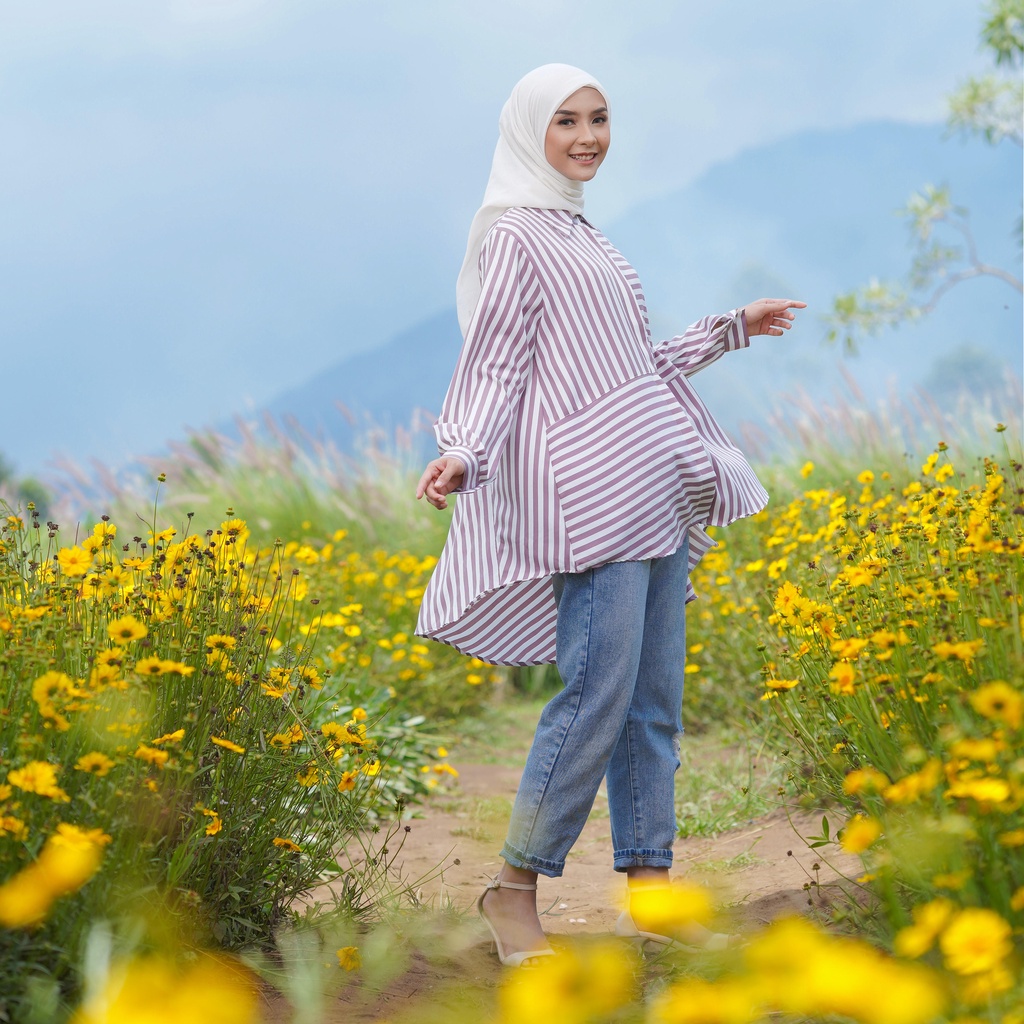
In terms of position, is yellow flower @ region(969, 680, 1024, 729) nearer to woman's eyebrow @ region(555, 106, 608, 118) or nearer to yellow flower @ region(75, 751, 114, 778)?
yellow flower @ region(75, 751, 114, 778)

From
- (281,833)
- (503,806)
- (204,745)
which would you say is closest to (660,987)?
(281,833)

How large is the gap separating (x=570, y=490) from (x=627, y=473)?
119 mm

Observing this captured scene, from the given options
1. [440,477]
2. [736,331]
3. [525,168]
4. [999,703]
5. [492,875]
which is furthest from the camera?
[492,875]

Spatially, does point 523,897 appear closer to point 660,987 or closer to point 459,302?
point 660,987

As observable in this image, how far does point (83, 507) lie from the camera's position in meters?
7.62

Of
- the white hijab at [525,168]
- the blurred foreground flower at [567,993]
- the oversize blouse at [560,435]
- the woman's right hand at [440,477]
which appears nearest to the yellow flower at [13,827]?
the blurred foreground flower at [567,993]

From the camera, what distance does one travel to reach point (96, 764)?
1614 millimetres

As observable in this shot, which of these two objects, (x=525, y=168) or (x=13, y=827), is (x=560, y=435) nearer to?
(x=525, y=168)

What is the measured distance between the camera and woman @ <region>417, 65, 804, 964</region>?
7.52 feet

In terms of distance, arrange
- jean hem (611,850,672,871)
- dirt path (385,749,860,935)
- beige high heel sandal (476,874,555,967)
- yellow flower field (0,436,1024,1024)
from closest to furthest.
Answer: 1. yellow flower field (0,436,1024,1024)
2. beige high heel sandal (476,874,555,967)
3. jean hem (611,850,672,871)
4. dirt path (385,749,860,935)

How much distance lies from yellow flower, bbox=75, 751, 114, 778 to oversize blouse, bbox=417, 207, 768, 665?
0.86 metres

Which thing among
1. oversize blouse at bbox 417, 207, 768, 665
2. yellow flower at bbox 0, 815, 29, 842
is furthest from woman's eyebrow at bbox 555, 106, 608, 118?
yellow flower at bbox 0, 815, 29, 842

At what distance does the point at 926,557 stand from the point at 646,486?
58 cm

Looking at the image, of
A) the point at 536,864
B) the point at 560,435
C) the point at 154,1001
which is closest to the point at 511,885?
the point at 536,864
